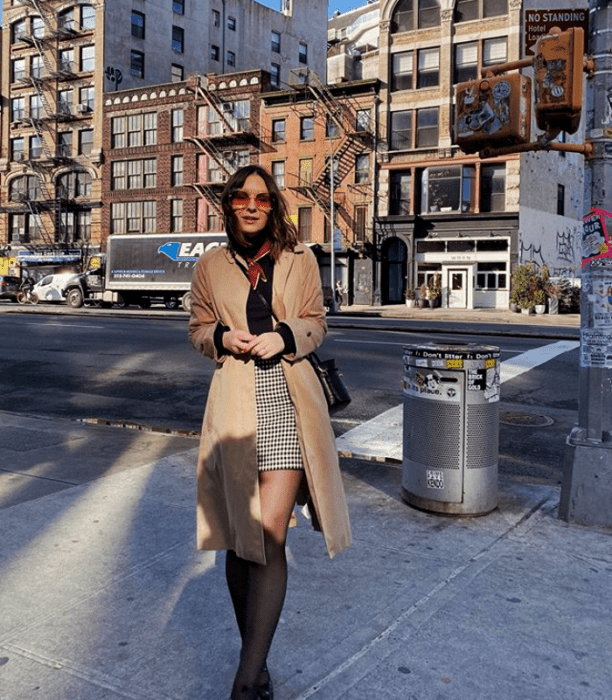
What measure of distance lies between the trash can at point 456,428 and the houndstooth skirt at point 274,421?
2288 mm

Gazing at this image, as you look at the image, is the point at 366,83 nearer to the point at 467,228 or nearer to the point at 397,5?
the point at 397,5

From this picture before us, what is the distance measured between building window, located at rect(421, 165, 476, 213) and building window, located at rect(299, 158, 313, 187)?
273 inches

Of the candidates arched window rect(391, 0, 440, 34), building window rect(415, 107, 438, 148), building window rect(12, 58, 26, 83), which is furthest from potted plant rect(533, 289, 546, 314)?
building window rect(12, 58, 26, 83)

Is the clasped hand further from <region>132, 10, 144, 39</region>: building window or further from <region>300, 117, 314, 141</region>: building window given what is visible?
<region>132, 10, 144, 39</region>: building window

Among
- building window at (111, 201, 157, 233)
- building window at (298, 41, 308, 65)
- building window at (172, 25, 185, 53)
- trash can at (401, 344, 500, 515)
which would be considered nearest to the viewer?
trash can at (401, 344, 500, 515)

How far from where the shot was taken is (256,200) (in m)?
2.94

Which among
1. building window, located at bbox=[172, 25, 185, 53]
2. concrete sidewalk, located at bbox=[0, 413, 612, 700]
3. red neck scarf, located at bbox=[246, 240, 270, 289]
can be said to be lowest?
concrete sidewalk, located at bbox=[0, 413, 612, 700]

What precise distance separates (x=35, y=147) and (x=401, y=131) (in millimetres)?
27582

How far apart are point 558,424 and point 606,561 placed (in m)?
4.51

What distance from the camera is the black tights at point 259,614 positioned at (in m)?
2.61

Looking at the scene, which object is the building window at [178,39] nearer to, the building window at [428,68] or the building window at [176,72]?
the building window at [176,72]

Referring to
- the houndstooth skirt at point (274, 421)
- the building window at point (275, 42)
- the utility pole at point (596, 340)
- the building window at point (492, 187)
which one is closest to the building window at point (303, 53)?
the building window at point (275, 42)

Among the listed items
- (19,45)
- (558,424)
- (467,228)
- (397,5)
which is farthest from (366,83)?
(558,424)

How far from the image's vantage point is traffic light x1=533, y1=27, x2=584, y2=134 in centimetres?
450
